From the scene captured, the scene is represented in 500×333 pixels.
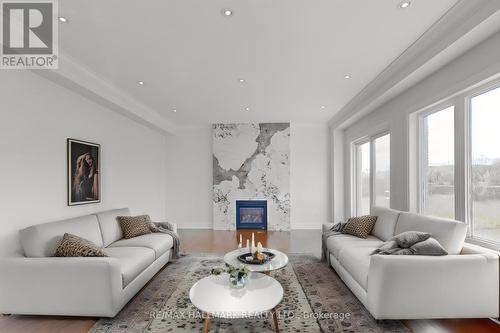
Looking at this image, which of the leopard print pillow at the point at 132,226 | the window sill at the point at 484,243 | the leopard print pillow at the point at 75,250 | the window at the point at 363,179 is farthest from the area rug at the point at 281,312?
the window at the point at 363,179

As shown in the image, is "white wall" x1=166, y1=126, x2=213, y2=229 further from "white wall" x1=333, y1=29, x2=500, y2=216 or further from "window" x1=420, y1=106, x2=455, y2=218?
"window" x1=420, y1=106, x2=455, y2=218

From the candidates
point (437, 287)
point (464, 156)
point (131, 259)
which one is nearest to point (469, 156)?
point (464, 156)

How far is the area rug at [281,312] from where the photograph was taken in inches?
90.7

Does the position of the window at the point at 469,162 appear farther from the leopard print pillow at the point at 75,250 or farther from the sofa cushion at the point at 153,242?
the leopard print pillow at the point at 75,250

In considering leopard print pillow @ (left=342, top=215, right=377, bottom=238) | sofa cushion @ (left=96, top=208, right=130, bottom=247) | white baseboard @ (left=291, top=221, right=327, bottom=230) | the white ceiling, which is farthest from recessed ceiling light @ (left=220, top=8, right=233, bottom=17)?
white baseboard @ (left=291, top=221, right=327, bottom=230)

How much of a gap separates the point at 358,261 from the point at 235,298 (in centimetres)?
142

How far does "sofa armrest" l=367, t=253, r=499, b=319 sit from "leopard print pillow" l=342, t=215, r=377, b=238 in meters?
1.48

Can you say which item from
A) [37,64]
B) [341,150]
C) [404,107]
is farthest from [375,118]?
[37,64]

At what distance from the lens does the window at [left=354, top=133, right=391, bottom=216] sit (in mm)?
4590

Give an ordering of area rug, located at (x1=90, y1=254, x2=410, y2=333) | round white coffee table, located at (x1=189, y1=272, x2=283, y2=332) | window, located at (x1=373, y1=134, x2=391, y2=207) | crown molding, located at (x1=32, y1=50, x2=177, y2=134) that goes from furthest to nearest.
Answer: window, located at (x1=373, y1=134, x2=391, y2=207)
crown molding, located at (x1=32, y1=50, x2=177, y2=134)
area rug, located at (x1=90, y1=254, x2=410, y2=333)
round white coffee table, located at (x1=189, y1=272, x2=283, y2=332)

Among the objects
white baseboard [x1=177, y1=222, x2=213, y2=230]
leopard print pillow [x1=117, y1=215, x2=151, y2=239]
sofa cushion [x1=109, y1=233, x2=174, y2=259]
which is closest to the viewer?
sofa cushion [x1=109, y1=233, x2=174, y2=259]

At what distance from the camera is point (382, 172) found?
473 centimetres

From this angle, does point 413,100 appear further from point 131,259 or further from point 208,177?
point 208,177

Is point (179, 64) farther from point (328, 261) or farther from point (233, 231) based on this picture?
point (233, 231)
